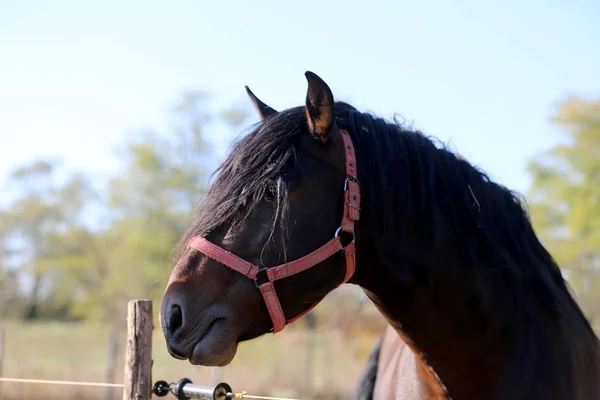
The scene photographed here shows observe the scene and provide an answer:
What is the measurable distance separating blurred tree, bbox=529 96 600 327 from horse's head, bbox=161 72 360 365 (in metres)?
15.8

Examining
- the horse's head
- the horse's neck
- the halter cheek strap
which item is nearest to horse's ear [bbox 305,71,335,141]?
the horse's head

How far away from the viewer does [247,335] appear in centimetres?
221

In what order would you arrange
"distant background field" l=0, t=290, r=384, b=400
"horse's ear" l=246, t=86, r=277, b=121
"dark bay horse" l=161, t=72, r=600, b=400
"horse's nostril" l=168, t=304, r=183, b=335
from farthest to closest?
"distant background field" l=0, t=290, r=384, b=400, "horse's ear" l=246, t=86, r=277, b=121, "dark bay horse" l=161, t=72, r=600, b=400, "horse's nostril" l=168, t=304, r=183, b=335

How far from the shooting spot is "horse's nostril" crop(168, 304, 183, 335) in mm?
2068

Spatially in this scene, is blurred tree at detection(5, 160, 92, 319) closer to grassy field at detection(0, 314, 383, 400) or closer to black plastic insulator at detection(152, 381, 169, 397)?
grassy field at detection(0, 314, 383, 400)

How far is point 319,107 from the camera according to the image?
2307 millimetres

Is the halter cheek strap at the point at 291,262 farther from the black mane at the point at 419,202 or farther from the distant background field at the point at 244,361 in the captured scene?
the distant background field at the point at 244,361

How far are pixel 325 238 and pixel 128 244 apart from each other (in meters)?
18.7

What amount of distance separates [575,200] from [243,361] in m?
10.6

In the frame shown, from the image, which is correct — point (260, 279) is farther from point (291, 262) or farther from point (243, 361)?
point (243, 361)

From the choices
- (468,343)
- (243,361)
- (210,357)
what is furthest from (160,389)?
(243,361)

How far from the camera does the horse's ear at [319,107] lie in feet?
7.41

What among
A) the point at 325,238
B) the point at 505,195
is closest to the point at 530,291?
the point at 505,195

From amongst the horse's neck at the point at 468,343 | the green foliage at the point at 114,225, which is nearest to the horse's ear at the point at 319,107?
the horse's neck at the point at 468,343
